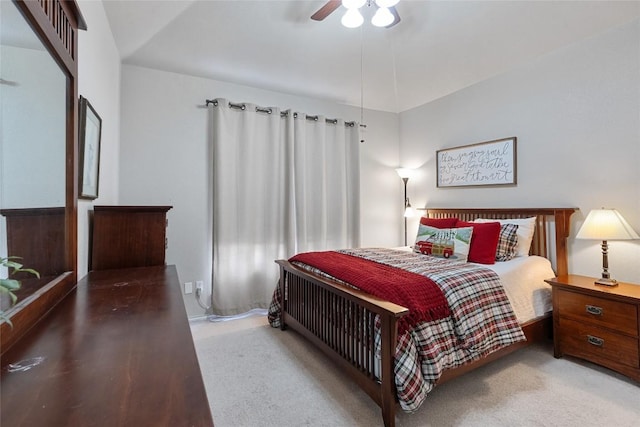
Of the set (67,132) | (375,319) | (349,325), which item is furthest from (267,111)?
(375,319)

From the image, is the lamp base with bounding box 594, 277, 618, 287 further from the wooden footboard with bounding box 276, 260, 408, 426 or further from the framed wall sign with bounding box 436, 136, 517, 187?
the wooden footboard with bounding box 276, 260, 408, 426

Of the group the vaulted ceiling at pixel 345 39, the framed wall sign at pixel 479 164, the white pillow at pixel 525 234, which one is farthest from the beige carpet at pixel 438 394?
the vaulted ceiling at pixel 345 39

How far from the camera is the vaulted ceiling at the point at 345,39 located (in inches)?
86.4

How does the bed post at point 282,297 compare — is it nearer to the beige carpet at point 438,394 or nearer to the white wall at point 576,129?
the beige carpet at point 438,394

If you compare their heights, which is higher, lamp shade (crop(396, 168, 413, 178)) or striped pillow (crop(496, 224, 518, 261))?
lamp shade (crop(396, 168, 413, 178))

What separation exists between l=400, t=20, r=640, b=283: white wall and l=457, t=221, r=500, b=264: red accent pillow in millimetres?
643

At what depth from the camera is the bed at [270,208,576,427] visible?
5.38 ft

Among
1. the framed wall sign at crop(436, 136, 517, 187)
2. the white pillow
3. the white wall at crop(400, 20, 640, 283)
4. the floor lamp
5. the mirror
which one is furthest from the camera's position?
the floor lamp

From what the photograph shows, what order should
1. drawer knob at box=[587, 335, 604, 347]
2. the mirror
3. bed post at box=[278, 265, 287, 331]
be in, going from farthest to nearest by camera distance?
bed post at box=[278, 265, 287, 331] → drawer knob at box=[587, 335, 604, 347] → the mirror

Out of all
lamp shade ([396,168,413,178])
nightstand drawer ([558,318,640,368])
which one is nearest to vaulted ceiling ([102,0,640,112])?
lamp shade ([396,168,413,178])

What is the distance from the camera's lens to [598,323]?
216 cm

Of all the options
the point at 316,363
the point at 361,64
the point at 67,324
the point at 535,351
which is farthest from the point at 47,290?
the point at 535,351

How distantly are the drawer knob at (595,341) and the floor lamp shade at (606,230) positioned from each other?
0.39 m

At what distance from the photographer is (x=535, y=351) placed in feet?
8.16
